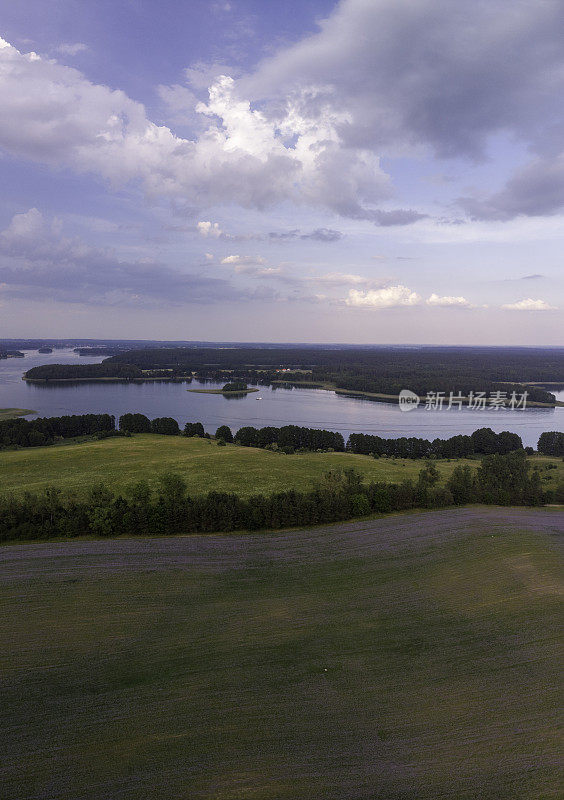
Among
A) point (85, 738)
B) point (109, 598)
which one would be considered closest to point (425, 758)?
point (85, 738)

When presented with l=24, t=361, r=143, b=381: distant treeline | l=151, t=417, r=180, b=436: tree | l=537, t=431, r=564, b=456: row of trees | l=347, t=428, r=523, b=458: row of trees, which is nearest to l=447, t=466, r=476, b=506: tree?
l=347, t=428, r=523, b=458: row of trees

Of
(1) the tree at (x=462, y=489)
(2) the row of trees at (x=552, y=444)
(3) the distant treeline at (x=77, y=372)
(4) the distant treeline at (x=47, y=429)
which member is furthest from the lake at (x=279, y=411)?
(1) the tree at (x=462, y=489)

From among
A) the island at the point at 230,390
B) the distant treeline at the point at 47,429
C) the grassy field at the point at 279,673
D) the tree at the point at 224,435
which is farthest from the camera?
the island at the point at 230,390

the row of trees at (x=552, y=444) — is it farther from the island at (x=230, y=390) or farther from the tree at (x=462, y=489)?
the island at (x=230, y=390)

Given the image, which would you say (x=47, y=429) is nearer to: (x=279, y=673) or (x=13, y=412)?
(x=13, y=412)

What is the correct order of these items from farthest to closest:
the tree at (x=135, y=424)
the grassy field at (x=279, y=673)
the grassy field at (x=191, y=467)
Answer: the tree at (x=135, y=424)
the grassy field at (x=191, y=467)
the grassy field at (x=279, y=673)

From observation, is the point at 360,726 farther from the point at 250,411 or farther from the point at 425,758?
the point at 250,411
